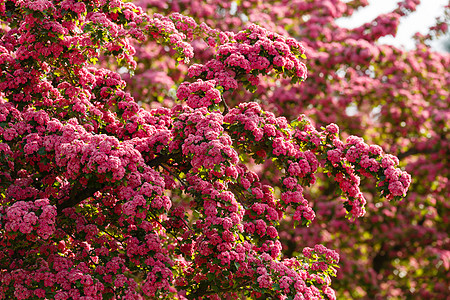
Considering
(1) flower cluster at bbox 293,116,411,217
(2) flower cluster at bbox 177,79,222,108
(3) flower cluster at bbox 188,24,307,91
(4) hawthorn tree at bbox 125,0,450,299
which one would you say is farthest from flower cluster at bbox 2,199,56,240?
(4) hawthorn tree at bbox 125,0,450,299

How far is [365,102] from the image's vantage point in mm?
13312

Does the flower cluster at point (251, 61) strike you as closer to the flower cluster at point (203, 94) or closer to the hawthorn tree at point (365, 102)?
the flower cluster at point (203, 94)

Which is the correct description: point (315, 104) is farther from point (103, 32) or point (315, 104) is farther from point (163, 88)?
point (103, 32)

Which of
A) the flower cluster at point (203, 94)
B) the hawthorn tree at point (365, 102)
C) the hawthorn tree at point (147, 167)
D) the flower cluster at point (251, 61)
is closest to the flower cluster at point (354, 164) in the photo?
the hawthorn tree at point (147, 167)

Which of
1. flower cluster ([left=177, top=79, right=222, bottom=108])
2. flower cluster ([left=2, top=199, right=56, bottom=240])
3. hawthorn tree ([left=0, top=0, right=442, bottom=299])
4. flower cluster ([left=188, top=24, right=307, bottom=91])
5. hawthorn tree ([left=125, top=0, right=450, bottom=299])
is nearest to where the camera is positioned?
flower cluster ([left=2, top=199, right=56, bottom=240])

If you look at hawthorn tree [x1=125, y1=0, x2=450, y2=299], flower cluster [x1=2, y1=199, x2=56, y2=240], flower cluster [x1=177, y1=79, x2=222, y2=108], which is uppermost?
flower cluster [x1=177, y1=79, x2=222, y2=108]

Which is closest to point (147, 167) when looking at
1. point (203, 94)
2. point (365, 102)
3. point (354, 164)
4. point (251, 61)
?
point (203, 94)

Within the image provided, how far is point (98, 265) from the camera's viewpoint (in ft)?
16.3

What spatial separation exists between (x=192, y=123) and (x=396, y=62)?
9201mm

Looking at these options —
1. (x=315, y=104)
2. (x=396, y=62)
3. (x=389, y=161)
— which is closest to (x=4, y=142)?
(x=389, y=161)

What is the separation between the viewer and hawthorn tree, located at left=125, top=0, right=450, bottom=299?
11.4 metres

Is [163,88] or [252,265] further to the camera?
[163,88]

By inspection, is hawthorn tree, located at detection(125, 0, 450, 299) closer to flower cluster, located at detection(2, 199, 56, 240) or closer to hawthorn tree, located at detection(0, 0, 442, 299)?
hawthorn tree, located at detection(0, 0, 442, 299)

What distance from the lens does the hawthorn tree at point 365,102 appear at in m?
11.4
